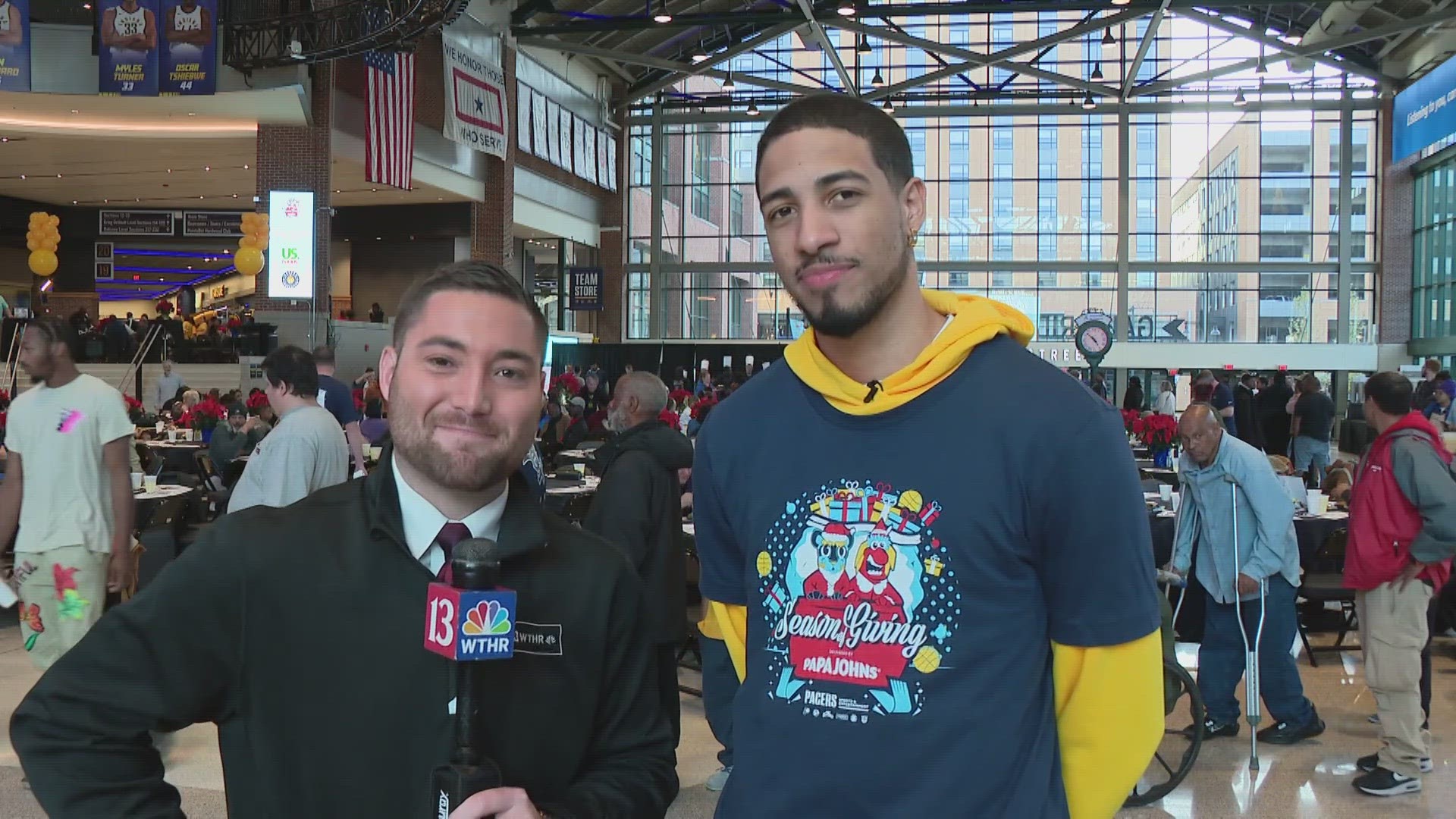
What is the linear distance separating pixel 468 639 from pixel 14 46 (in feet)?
67.0

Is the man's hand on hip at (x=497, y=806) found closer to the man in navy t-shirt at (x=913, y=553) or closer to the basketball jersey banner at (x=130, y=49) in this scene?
the man in navy t-shirt at (x=913, y=553)

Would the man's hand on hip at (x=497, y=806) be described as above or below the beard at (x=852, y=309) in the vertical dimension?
below

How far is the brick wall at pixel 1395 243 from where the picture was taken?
32031 mm

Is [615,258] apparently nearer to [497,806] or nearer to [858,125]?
[858,125]

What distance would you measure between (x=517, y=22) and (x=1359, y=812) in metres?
24.5

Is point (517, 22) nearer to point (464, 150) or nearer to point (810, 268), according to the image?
point (464, 150)

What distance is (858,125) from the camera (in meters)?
1.77

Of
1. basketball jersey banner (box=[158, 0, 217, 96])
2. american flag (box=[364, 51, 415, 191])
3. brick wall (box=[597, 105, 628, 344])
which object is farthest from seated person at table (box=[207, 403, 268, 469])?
brick wall (box=[597, 105, 628, 344])

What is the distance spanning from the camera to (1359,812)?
530cm

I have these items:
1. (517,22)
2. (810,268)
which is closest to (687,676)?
(810,268)

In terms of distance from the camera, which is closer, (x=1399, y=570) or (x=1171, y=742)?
(x=1399, y=570)

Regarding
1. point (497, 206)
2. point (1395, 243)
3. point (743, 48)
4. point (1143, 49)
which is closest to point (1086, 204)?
point (1143, 49)

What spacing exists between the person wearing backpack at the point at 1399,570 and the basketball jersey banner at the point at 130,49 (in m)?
18.1

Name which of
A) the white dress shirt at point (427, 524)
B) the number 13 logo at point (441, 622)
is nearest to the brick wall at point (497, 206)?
the white dress shirt at point (427, 524)
